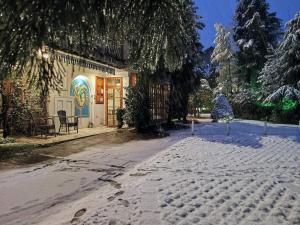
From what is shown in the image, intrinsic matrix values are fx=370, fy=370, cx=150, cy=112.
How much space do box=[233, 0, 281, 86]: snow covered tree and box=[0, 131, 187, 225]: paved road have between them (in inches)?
1060

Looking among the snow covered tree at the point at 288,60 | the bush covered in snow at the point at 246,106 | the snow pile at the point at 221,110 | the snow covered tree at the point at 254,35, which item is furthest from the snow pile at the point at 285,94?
the snow covered tree at the point at 254,35

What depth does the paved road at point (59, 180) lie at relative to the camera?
5969 millimetres

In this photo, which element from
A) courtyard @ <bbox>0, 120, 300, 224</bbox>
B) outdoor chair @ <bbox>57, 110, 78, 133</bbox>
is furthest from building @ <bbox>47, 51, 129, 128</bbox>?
courtyard @ <bbox>0, 120, 300, 224</bbox>

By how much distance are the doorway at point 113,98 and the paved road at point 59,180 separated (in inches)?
321

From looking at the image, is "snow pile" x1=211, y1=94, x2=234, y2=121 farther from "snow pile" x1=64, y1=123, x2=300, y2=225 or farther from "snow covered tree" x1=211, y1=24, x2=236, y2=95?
"snow pile" x1=64, y1=123, x2=300, y2=225

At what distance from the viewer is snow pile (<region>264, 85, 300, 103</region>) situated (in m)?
26.2

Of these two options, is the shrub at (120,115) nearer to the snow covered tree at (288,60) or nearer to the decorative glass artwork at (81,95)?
the decorative glass artwork at (81,95)

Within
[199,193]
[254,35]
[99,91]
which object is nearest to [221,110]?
[99,91]

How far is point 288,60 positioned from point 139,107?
50.9ft

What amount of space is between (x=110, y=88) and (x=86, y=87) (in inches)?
68.0

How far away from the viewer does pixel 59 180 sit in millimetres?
7914

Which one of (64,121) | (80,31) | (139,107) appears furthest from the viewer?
(139,107)

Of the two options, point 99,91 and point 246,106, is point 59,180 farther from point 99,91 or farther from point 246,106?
point 246,106

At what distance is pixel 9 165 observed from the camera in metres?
9.41
